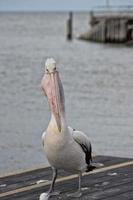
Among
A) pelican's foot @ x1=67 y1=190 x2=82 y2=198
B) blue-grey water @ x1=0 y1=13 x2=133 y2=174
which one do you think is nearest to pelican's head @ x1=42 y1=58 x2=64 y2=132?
pelican's foot @ x1=67 y1=190 x2=82 y2=198

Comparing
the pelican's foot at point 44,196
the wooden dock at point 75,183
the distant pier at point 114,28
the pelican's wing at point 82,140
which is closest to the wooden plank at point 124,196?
the wooden dock at point 75,183

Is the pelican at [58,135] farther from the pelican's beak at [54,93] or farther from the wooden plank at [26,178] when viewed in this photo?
the wooden plank at [26,178]

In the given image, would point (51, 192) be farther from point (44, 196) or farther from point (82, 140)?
point (82, 140)

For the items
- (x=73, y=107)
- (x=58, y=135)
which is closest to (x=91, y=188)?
(x=58, y=135)

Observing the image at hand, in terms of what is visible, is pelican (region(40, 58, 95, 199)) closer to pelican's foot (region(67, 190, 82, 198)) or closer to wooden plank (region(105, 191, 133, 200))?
pelican's foot (region(67, 190, 82, 198))

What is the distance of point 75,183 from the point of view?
24.6ft

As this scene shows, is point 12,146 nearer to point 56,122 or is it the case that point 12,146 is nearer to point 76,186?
point 76,186

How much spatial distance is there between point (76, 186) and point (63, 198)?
497 mm

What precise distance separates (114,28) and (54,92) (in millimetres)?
52472

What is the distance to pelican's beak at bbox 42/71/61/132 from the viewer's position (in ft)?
20.3

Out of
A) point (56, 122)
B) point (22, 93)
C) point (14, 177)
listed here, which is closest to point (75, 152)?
point (56, 122)

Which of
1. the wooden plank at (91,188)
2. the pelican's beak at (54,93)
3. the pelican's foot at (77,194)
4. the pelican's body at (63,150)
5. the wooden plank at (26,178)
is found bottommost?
the wooden plank at (26,178)

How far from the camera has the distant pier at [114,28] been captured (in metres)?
57.4

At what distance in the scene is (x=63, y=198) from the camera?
689 cm
